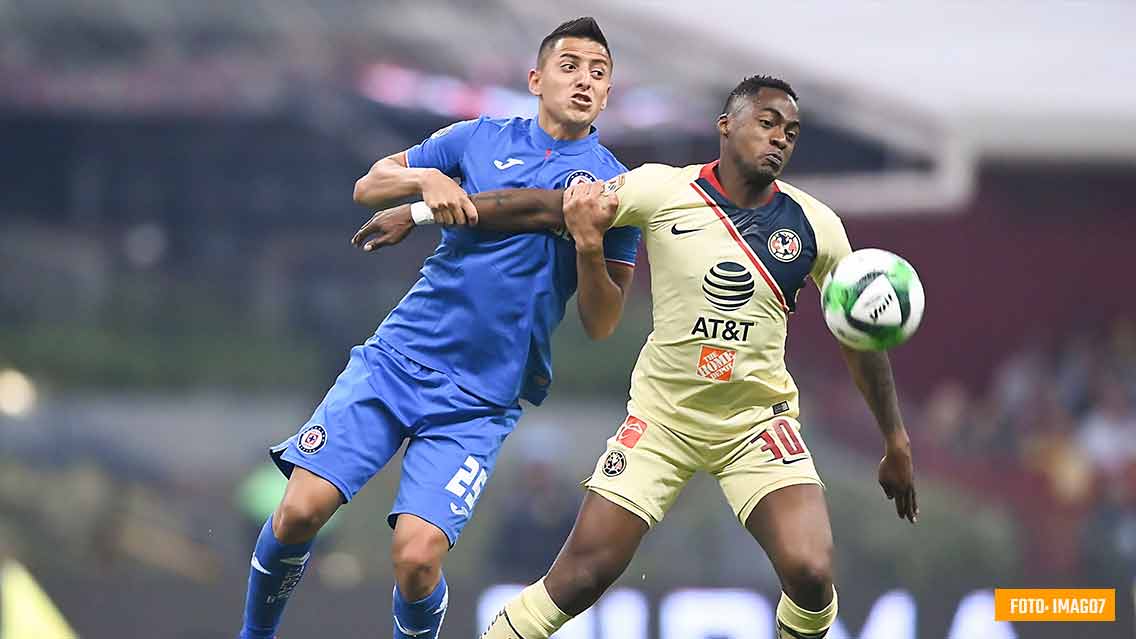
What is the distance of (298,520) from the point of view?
472cm

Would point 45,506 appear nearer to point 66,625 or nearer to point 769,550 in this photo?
point 66,625

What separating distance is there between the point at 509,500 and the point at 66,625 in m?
5.34

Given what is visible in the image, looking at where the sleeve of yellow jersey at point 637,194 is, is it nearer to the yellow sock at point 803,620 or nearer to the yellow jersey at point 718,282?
the yellow jersey at point 718,282

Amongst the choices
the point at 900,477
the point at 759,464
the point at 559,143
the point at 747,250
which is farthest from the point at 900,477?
the point at 559,143

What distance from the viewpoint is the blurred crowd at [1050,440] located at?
11461 millimetres

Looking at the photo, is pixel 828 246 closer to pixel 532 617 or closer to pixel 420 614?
pixel 532 617

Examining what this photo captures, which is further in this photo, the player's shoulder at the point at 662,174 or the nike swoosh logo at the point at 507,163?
the nike swoosh logo at the point at 507,163

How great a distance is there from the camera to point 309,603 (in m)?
6.57

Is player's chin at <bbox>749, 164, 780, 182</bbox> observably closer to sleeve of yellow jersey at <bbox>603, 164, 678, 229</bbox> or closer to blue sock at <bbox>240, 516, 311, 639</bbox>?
sleeve of yellow jersey at <bbox>603, 164, 678, 229</bbox>

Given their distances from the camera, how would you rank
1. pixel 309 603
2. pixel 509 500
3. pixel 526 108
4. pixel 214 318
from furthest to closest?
1. pixel 214 318
2. pixel 526 108
3. pixel 509 500
4. pixel 309 603

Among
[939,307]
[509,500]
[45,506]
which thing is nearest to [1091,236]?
[939,307]

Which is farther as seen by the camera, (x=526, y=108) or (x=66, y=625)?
(x=526, y=108)

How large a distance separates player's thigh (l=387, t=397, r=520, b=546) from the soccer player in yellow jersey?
34cm

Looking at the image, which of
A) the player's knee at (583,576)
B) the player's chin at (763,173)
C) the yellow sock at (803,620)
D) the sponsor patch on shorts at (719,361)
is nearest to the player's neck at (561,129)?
the player's chin at (763,173)
